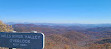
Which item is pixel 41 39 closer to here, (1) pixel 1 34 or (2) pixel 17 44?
(2) pixel 17 44

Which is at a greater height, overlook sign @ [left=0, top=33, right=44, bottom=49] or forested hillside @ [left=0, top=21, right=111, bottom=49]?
overlook sign @ [left=0, top=33, right=44, bottom=49]

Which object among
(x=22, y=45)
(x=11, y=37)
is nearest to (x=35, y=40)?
(x=22, y=45)

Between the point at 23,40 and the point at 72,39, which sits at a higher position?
the point at 23,40

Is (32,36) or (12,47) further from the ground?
(32,36)

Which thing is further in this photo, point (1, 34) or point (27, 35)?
point (1, 34)

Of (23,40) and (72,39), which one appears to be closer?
(23,40)

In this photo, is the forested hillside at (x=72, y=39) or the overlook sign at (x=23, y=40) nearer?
the overlook sign at (x=23, y=40)

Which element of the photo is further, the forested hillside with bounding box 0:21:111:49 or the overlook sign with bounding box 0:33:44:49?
the forested hillside with bounding box 0:21:111:49

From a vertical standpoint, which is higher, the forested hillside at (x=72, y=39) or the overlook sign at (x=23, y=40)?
the overlook sign at (x=23, y=40)
